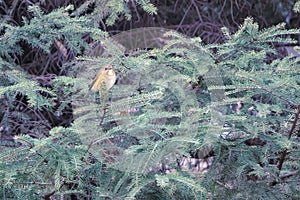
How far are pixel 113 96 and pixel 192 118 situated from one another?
32cm

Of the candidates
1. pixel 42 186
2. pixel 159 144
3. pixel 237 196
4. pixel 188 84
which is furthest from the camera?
pixel 188 84

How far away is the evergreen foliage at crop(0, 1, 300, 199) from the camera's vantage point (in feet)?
5.09

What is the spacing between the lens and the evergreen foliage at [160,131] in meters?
1.55

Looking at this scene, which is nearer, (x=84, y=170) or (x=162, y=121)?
(x=84, y=170)

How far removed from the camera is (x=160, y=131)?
162cm

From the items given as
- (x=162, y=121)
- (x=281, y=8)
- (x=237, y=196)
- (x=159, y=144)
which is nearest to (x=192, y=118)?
(x=159, y=144)

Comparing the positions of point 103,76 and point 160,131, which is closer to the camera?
point 160,131

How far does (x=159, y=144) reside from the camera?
60.4 inches

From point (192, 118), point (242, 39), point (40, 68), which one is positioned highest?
point (242, 39)

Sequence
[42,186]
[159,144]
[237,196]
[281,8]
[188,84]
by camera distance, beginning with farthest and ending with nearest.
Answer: [281,8] < [188,84] < [237,196] < [42,186] < [159,144]

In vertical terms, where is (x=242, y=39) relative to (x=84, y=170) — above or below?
above

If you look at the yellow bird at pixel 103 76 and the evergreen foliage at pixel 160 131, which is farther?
the yellow bird at pixel 103 76

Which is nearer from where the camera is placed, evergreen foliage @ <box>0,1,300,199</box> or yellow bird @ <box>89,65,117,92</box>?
evergreen foliage @ <box>0,1,300,199</box>

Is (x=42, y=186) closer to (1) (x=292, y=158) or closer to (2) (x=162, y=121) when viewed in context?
(2) (x=162, y=121)
